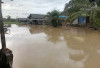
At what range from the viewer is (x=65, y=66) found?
4.79m

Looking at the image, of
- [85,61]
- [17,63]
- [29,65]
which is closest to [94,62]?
[85,61]

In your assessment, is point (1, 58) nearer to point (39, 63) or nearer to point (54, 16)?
point (39, 63)

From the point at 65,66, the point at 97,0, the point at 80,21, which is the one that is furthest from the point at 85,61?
the point at 80,21

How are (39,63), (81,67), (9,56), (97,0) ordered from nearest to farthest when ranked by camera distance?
(9,56)
(81,67)
(39,63)
(97,0)

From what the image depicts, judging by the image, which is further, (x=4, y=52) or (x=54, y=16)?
(x=54, y=16)

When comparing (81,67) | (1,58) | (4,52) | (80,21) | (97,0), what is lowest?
(81,67)

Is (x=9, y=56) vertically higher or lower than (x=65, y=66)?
higher

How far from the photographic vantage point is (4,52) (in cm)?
433

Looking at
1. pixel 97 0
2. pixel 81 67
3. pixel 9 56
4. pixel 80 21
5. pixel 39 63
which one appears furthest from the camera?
pixel 80 21

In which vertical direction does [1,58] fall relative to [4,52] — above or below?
below

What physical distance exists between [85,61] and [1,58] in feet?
12.4

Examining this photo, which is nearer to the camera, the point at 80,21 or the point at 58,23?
the point at 80,21

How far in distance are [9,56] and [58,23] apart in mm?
20713

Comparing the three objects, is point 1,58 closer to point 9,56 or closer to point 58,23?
point 9,56
